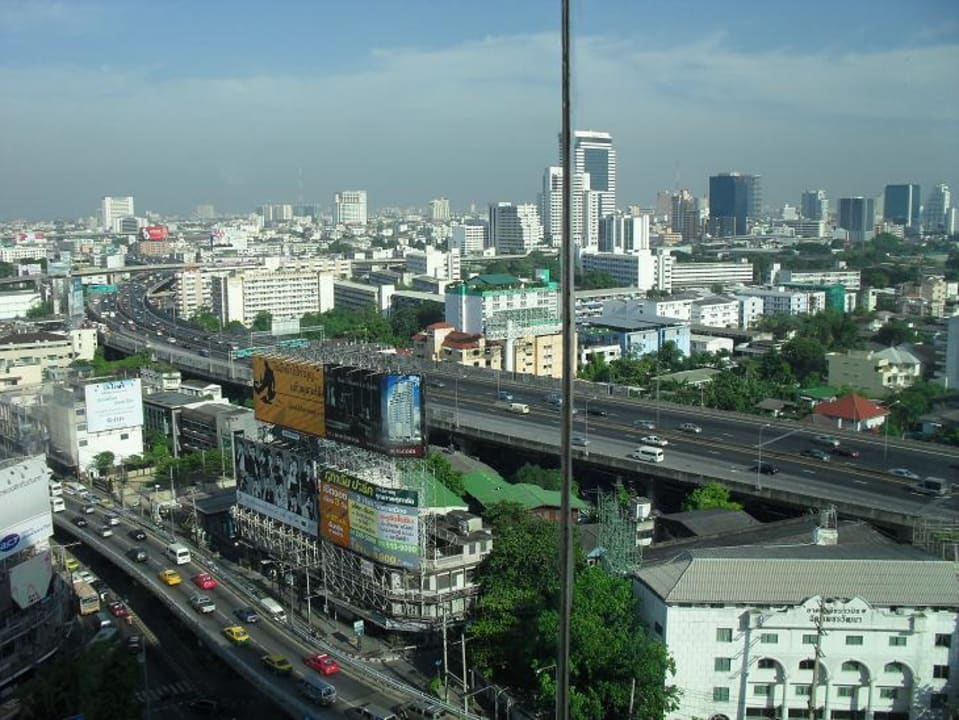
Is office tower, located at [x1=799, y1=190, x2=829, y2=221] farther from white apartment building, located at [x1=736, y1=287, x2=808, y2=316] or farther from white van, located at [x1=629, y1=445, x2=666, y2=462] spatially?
white van, located at [x1=629, y1=445, x2=666, y2=462]

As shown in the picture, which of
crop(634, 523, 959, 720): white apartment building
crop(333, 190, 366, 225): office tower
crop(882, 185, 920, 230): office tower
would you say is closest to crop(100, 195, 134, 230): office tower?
crop(333, 190, 366, 225): office tower

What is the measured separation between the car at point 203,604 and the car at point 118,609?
24.3 inches

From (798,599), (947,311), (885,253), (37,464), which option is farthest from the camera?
(885,253)

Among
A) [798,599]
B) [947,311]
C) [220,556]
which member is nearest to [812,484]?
[798,599]

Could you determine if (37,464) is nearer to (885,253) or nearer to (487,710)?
(487,710)

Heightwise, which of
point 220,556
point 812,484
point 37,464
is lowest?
point 220,556

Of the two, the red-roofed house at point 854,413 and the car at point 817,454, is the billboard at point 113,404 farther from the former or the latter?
the red-roofed house at point 854,413

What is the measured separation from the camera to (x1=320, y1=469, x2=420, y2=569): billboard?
6.47 metres

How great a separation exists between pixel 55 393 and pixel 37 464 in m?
5.67

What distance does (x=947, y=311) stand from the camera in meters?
19.4

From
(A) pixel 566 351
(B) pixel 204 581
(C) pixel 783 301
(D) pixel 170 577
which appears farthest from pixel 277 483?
(C) pixel 783 301

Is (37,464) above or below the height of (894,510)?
above

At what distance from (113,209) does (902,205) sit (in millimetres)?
54397

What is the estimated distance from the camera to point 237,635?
6.28m
